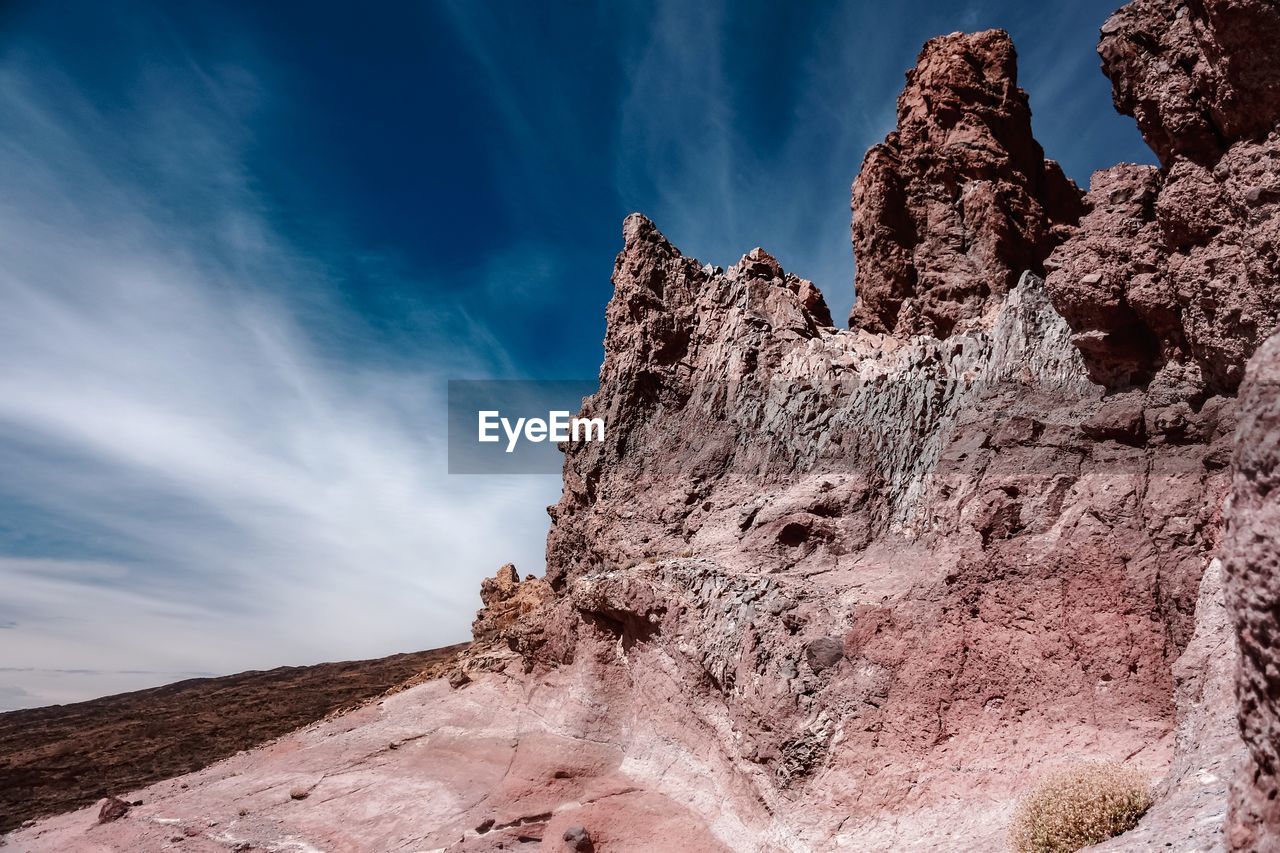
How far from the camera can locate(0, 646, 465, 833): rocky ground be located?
30938mm

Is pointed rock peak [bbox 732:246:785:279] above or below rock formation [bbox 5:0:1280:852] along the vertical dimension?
above

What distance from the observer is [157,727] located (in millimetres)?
41250

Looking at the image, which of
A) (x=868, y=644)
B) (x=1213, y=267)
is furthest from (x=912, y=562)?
(x=1213, y=267)

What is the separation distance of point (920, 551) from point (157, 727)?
4568 cm

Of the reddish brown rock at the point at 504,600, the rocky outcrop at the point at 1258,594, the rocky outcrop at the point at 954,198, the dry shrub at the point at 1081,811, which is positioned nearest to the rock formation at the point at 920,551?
the rocky outcrop at the point at 1258,594

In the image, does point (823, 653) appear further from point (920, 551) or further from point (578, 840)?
point (578, 840)

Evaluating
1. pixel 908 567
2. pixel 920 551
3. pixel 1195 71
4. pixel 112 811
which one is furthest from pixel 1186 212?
pixel 112 811

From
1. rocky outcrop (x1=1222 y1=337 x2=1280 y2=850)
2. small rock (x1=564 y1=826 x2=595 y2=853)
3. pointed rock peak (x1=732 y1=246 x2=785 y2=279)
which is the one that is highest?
pointed rock peak (x1=732 y1=246 x2=785 y2=279)

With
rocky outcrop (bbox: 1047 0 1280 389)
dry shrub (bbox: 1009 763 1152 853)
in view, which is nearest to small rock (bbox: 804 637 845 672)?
dry shrub (bbox: 1009 763 1152 853)

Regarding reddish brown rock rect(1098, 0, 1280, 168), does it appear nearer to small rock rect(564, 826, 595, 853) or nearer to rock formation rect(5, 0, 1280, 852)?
rock formation rect(5, 0, 1280, 852)

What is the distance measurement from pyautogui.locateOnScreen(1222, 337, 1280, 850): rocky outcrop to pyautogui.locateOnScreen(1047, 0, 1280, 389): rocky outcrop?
7659 millimetres

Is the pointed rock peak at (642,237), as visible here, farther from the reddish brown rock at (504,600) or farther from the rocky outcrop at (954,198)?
the reddish brown rock at (504,600)

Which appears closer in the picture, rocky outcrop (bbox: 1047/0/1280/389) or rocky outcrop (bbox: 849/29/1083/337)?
rocky outcrop (bbox: 1047/0/1280/389)

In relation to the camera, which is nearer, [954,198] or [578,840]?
[578,840]
